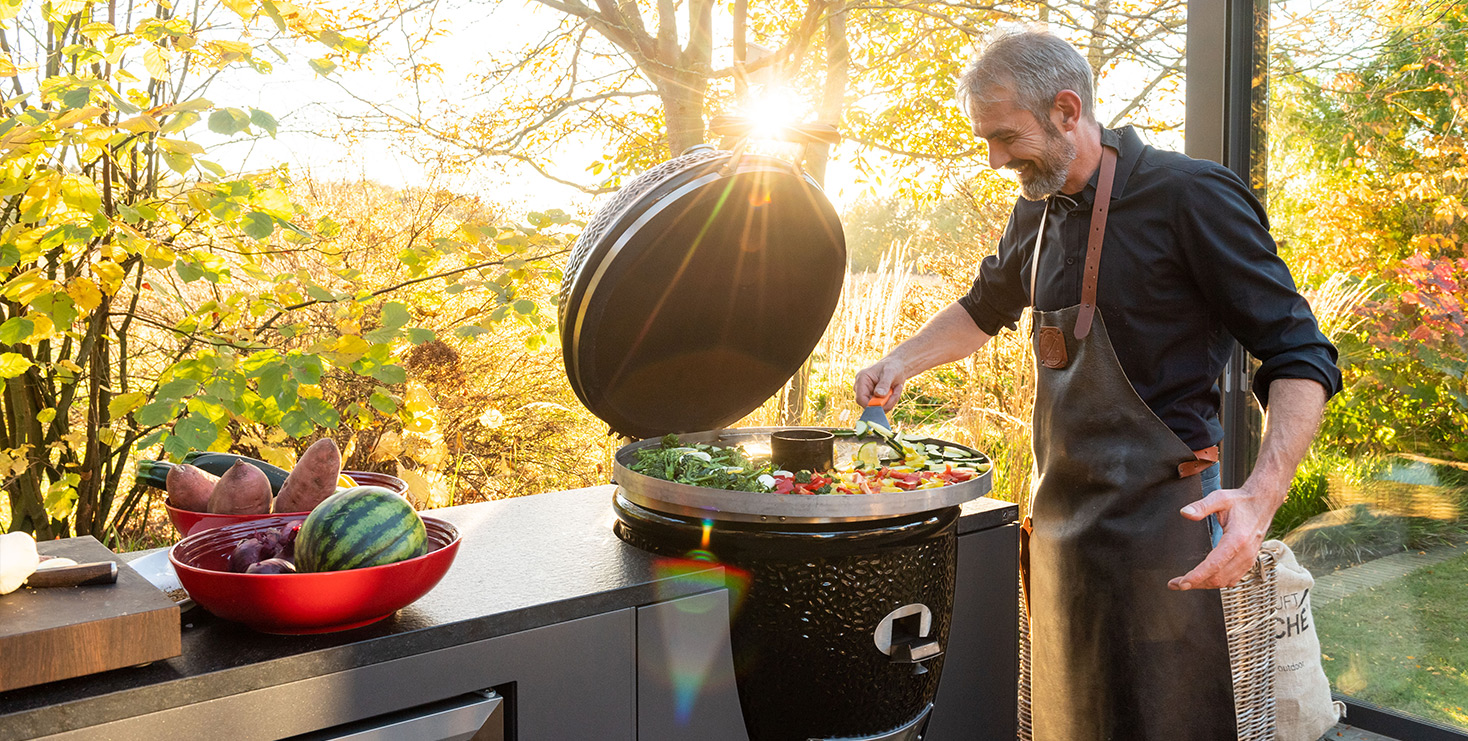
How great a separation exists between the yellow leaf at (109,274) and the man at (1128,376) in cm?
213

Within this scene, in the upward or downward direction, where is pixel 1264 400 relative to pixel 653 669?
upward

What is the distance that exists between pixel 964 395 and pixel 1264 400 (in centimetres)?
304

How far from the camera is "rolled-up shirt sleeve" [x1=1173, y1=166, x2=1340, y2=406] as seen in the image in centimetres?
173

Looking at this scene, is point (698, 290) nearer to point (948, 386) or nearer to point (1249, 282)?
point (1249, 282)

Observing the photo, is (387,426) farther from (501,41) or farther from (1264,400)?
(1264,400)

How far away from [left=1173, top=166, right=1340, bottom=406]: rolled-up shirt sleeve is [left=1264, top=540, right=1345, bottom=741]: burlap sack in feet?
4.06

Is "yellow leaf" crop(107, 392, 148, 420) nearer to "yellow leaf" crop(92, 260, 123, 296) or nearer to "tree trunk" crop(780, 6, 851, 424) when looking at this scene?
"yellow leaf" crop(92, 260, 123, 296)

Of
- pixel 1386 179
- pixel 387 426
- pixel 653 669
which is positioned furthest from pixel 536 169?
pixel 653 669

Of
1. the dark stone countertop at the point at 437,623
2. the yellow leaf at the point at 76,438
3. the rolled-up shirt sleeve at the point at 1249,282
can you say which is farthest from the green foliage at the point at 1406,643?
the yellow leaf at the point at 76,438

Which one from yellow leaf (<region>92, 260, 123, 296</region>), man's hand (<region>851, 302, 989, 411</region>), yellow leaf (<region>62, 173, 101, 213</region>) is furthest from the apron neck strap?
yellow leaf (<region>92, 260, 123, 296</region>)

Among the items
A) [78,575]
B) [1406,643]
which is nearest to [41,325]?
[78,575]

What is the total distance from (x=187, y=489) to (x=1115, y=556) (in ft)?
5.80

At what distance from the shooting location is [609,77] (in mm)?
6375

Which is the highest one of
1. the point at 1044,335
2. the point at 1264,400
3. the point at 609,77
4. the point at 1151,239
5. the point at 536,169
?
the point at 609,77
